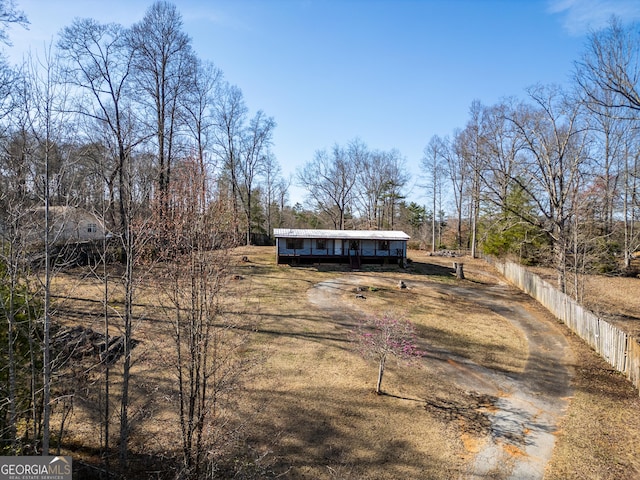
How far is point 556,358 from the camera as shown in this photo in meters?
13.2

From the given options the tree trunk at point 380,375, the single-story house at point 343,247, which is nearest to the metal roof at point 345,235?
the single-story house at point 343,247

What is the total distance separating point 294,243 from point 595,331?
21112mm

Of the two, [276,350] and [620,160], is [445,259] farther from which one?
[276,350]

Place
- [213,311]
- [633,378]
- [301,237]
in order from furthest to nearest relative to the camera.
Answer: [301,237] < [633,378] < [213,311]

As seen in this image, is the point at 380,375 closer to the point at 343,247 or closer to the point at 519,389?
the point at 519,389

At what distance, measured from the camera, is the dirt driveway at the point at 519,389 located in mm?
7668

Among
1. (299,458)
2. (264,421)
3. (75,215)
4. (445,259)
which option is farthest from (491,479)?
(445,259)

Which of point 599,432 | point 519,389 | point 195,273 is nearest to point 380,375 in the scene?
point 519,389

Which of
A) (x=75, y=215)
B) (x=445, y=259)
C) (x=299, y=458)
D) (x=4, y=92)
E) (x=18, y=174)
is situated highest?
(x=4, y=92)

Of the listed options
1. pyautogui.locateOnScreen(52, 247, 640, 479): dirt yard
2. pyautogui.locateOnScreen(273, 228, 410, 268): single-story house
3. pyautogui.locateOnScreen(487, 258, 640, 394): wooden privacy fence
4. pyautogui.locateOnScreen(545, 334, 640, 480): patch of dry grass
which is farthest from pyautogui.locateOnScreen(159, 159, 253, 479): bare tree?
pyautogui.locateOnScreen(273, 228, 410, 268): single-story house

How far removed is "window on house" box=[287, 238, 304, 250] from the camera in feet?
98.7

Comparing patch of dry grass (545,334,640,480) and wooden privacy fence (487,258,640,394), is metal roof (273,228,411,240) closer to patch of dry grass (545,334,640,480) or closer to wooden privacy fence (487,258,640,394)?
wooden privacy fence (487,258,640,394)

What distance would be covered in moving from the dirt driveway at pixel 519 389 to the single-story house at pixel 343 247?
394 inches

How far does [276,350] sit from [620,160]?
1351 inches
